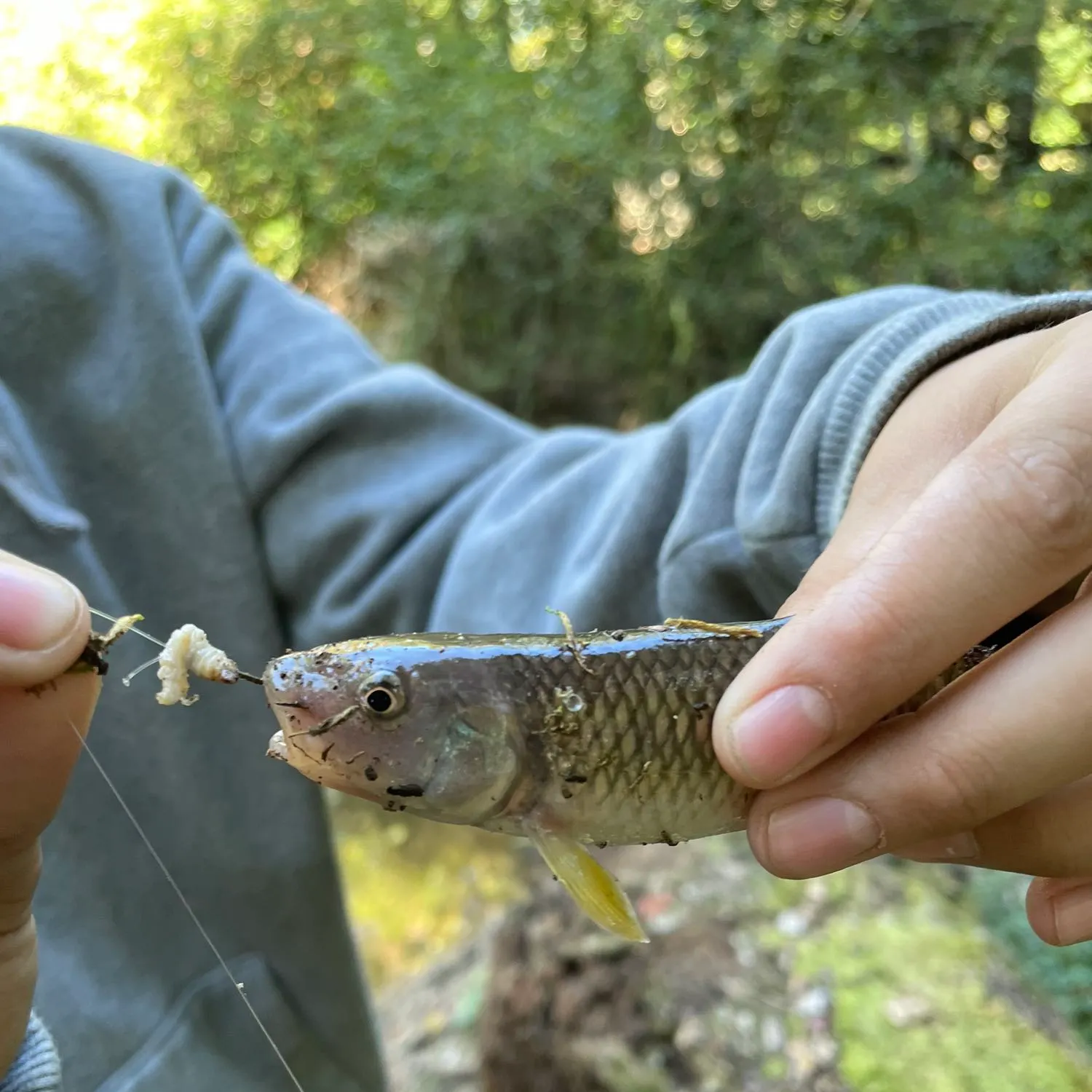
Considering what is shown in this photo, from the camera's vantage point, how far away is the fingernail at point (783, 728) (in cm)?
51

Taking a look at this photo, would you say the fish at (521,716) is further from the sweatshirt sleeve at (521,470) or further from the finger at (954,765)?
the sweatshirt sleeve at (521,470)

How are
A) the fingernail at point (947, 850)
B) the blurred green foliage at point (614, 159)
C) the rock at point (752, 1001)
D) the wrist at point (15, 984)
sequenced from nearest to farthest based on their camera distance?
1. the wrist at point (15, 984)
2. the fingernail at point (947, 850)
3. the blurred green foliage at point (614, 159)
4. the rock at point (752, 1001)

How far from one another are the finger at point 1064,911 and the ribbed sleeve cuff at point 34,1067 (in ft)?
2.50

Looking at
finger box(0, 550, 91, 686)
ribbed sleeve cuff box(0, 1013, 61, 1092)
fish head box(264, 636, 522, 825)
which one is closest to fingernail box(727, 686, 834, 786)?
fish head box(264, 636, 522, 825)

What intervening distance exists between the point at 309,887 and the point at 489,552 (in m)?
0.50

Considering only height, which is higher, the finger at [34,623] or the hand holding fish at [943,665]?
the finger at [34,623]

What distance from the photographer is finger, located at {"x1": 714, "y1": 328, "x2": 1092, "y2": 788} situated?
0.49 m

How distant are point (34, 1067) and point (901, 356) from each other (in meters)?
0.87

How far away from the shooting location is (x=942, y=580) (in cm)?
50

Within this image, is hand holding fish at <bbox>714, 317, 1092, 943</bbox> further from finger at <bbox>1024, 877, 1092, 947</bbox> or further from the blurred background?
the blurred background

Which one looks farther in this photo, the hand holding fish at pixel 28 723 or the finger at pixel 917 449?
the finger at pixel 917 449

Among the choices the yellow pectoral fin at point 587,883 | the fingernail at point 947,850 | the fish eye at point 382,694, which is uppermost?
the fish eye at point 382,694

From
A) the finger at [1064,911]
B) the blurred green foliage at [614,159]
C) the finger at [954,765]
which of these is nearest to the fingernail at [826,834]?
the finger at [954,765]

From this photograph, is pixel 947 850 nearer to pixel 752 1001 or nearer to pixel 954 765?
pixel 954 765
